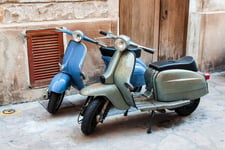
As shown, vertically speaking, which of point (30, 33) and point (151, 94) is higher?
point (30, 33)

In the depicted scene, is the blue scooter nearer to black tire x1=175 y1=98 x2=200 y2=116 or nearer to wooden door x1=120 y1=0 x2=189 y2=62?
black tire x1=175 y1=98 x2=200 y2=116

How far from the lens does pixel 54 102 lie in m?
3.62

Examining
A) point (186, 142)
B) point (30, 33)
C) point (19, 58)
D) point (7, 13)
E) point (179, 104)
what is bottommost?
point (186, 142)

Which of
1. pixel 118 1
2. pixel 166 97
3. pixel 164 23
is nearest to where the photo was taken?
pixel 166 97

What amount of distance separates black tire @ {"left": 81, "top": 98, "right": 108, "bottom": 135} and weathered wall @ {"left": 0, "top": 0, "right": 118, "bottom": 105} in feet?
4.18

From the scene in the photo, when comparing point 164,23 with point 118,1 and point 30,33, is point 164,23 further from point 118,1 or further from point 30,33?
point 30,33

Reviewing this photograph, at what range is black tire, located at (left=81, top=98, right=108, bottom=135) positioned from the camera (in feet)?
10.0

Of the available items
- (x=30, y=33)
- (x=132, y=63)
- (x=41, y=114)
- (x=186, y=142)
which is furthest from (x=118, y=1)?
(x=186, y=142)

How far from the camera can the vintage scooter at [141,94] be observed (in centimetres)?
309

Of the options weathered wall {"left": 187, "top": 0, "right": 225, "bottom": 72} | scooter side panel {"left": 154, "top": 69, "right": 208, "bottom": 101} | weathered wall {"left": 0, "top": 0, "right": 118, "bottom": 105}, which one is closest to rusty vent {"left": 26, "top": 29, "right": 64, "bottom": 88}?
weathered wall {"left": 0, "top": 0, "right": 118, "bottom": 105}

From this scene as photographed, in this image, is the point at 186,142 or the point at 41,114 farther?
the point at 41,114

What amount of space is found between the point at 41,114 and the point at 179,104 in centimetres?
163

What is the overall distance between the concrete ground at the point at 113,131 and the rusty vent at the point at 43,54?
14.6 inches

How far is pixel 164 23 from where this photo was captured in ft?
17.3
